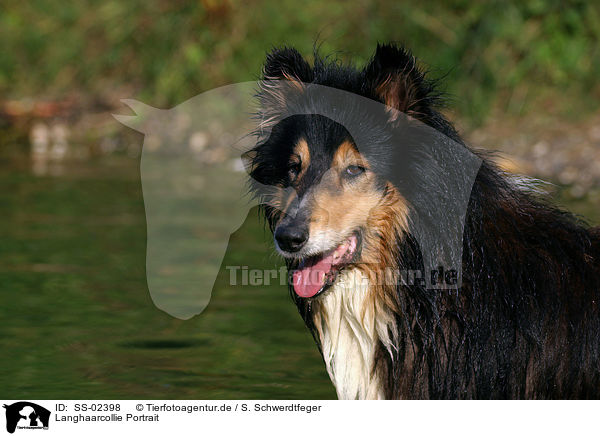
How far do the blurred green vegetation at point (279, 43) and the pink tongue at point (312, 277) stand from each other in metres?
8.23

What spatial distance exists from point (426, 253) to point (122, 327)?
120 inches

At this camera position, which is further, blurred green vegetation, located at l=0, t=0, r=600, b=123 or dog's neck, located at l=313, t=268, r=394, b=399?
blurred green vegetation, located at l=0, t=0, r=600, b=123

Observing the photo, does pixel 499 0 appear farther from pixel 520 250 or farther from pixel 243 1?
pixel 520 250

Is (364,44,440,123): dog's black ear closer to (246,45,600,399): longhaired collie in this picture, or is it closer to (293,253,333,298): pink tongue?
(246,45,600,399): longhaired collie

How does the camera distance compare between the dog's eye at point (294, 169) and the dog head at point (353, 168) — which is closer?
the dog head at point (353, 168)

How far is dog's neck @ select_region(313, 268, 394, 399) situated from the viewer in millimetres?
4961

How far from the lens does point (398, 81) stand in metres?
4.77

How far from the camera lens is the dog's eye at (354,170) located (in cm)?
484

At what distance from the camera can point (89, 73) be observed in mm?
17172
